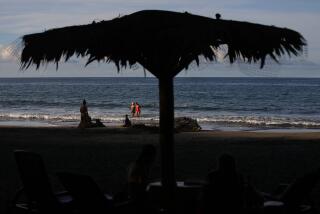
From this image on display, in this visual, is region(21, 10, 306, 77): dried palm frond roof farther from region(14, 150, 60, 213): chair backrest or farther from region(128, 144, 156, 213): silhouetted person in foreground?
region(14, 150, 60, 213): chair backrest

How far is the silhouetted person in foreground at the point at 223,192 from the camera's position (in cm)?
564

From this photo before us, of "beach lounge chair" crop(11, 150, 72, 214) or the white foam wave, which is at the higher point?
"beach lounge chair" crop(11, 150, 72, 214)

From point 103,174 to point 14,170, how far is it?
5.87ft

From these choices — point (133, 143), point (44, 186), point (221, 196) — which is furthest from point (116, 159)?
point (221, 196)

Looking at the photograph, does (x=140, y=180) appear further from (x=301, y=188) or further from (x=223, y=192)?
(x=301, y=188)

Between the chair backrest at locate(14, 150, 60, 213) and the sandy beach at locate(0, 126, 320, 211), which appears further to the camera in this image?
the sandy beach at locate(0, 126, 320, 211)

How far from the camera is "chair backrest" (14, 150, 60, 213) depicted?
6555mm

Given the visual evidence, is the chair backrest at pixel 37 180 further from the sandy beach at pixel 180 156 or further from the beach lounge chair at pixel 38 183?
the sandy beach at pixel 180 156

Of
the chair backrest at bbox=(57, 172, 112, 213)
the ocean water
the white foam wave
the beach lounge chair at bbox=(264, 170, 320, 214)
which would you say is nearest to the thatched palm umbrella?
the chair backrest at bbox=(57, 172, 112, 213)

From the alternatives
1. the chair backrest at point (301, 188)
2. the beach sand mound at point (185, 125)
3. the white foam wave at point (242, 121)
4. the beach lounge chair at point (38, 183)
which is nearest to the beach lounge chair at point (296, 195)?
the chair backrest at point (301, 188)

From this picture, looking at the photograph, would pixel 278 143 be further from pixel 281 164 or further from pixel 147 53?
pixel 147 53

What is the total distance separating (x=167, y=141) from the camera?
7.00 metres

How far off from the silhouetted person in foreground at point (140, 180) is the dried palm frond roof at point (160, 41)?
0.87 m

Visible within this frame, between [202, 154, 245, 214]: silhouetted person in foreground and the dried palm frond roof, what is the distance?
1270 mm
